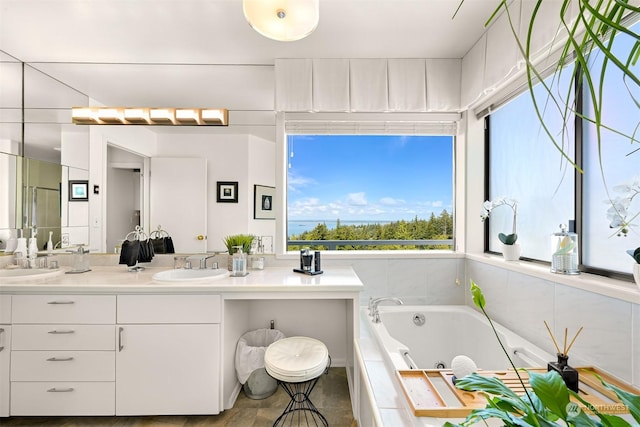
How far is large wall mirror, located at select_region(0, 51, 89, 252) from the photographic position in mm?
2146

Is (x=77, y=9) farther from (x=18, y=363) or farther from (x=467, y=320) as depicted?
(x=467, y=320)

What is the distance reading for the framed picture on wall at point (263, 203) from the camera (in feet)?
7.89

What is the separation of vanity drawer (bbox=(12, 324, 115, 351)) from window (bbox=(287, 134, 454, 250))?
1.34 metres

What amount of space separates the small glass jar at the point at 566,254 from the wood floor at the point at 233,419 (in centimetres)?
144

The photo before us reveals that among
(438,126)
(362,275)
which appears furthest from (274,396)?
(438,126)

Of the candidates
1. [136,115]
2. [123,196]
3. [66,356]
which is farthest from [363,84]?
[66,356]

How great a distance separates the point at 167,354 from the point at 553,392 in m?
1.89

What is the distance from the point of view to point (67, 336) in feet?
5.78

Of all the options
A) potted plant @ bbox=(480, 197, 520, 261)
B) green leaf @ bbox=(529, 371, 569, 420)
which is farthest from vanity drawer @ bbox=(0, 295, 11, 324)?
potted plant @ bbox=(480, 197, 520, 261)

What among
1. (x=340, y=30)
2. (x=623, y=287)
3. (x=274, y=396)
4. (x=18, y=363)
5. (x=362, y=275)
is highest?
(x=340, y=30)

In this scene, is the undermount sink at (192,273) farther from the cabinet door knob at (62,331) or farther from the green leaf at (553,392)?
the green leaf at (553,392)

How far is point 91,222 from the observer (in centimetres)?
235

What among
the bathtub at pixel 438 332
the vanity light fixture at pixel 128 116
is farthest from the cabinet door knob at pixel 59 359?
the bathtub at pixel 438 332

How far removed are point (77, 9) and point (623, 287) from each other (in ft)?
10.4
